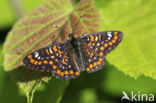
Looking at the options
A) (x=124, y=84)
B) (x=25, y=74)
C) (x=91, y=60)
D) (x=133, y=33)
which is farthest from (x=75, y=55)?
(x=124, y=84)

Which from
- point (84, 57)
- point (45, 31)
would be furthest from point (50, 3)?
point (84, 57)

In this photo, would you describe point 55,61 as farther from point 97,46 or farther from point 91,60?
point 97,46

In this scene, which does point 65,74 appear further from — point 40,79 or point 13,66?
point 13,66

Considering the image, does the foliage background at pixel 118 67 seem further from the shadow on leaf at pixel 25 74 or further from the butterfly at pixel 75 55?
the shadow on leaf at pixel 25 74

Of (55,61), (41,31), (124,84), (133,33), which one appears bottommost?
(124,84)

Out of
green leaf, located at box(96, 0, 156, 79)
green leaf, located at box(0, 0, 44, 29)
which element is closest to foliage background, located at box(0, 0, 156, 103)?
green leaf, located at box(96, 0, 156, 79)

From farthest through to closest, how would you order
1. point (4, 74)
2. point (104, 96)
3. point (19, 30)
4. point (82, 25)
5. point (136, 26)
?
1. point (4, 74)
2. point (104, 96)
3. point (136, 26)
4. point (19, 30)
5. point (82, 25)

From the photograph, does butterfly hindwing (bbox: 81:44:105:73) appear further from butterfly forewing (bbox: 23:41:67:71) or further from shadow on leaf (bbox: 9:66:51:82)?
shadow on leaf (bbox: 9:66:51:82)
